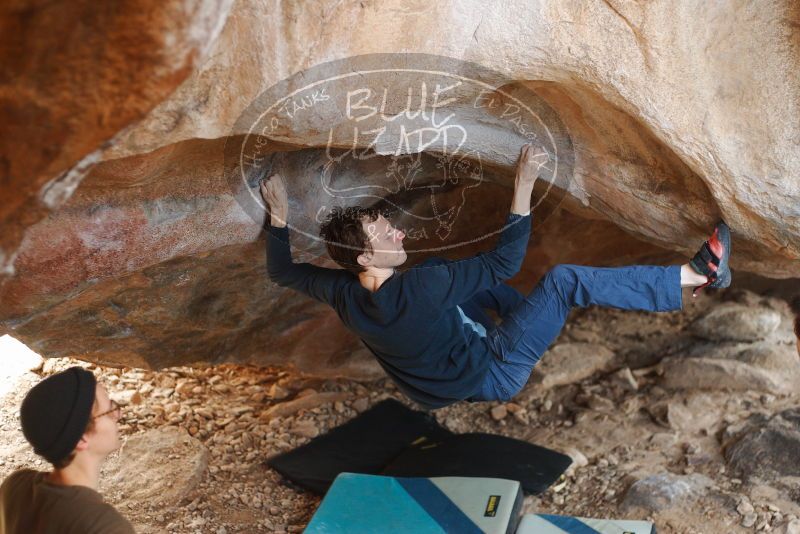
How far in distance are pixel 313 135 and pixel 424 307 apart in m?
0.62

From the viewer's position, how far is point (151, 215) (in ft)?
8.54

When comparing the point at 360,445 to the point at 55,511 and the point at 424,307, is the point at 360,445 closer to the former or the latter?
the point at 424,307

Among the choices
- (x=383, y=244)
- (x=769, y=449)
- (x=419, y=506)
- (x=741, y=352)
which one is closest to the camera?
(x=383, y=244)

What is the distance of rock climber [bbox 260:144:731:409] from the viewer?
2365 millimetres

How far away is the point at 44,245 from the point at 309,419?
171 cm

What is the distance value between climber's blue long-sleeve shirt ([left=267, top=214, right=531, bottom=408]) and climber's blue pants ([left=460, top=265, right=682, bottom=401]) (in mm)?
73

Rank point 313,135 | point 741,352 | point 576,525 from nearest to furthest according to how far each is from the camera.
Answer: point 313,135, point 576,525, point 741,352

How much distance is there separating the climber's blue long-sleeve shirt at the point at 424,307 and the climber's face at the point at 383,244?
59 mm

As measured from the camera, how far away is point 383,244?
2.34 metres

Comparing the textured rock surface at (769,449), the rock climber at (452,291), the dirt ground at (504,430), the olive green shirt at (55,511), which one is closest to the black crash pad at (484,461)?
the dirt ground at (504,430)

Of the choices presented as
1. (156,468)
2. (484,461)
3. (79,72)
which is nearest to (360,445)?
(484,461)

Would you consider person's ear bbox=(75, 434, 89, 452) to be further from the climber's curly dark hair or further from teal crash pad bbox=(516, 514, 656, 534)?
teal crash pad bbox=(516, 514, 656, 534)

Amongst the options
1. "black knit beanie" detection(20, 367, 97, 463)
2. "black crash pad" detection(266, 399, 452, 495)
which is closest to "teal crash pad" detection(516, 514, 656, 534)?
"black crash pad" detection(266, 399, 452, 495)

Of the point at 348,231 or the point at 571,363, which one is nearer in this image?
the point at 348,231
